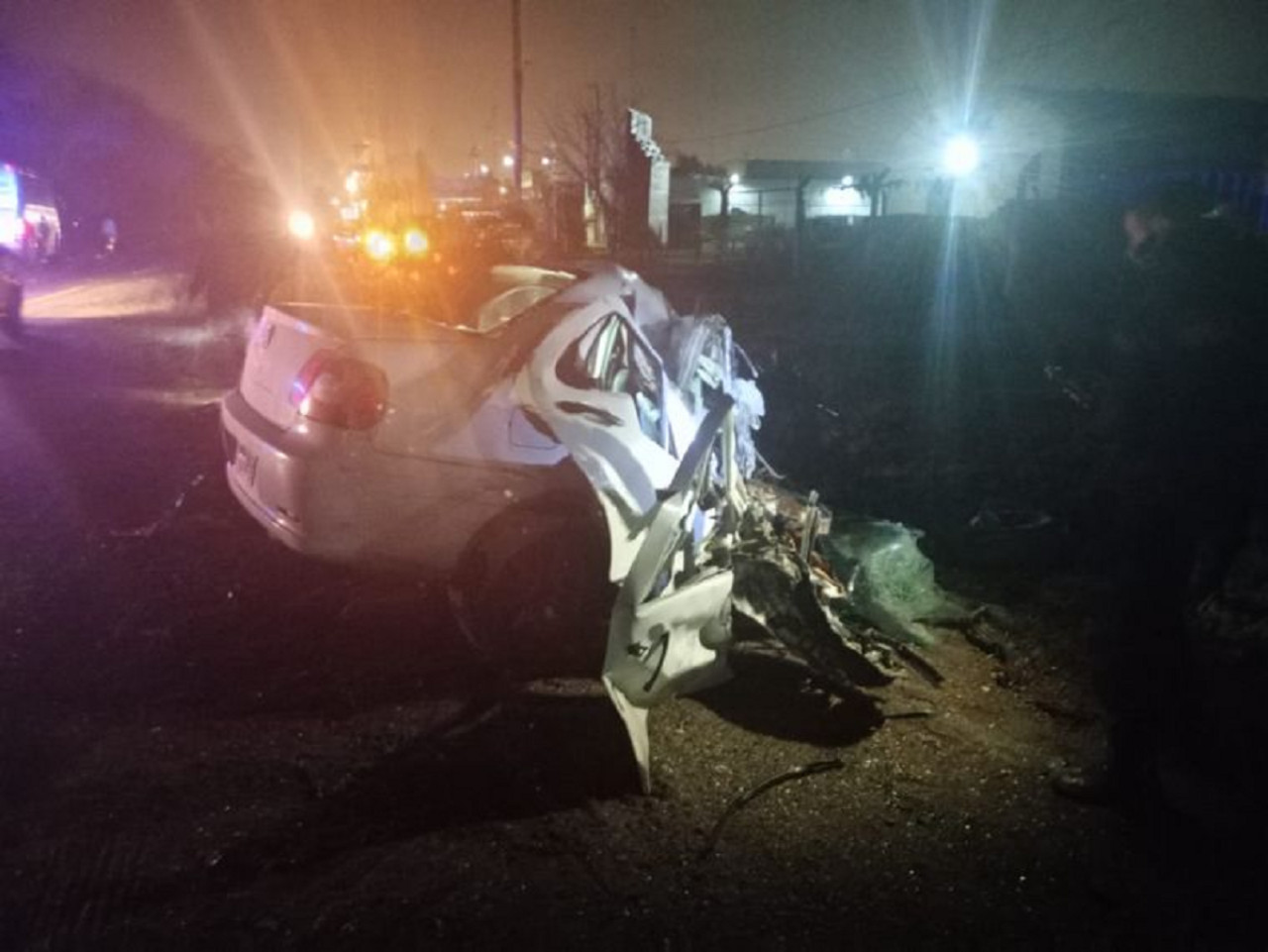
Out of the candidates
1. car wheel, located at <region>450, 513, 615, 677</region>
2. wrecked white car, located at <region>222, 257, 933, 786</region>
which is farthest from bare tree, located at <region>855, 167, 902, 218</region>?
car wheel, located at <region>450, 513, 615, 677</region>

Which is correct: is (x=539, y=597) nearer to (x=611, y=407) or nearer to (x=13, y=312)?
(x=611, y=407)

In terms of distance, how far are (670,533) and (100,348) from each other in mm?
11440

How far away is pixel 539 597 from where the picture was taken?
4.32 metres

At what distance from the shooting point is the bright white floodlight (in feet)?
78.1

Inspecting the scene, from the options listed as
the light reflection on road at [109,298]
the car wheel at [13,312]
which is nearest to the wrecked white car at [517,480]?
the car wheel at [13,312]

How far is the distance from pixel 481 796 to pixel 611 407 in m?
1.73

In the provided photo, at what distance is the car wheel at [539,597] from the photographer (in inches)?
169

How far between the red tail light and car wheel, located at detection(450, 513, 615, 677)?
74 cm

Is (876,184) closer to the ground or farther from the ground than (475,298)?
farther from the ground

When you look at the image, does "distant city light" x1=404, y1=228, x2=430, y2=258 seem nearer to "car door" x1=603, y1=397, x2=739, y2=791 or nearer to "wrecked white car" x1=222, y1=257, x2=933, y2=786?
"wrecked white car" x1=222, y1=257, x2=933, y2=786

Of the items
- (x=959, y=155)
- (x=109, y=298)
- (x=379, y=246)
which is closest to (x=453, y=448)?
(x=379, y=246)

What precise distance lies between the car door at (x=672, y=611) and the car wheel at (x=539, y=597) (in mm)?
→ 454

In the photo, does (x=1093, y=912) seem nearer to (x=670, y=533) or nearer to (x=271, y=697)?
(x=670, y=533)

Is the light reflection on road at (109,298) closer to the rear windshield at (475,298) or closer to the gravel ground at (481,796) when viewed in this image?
the rear windshield at (475,298)
